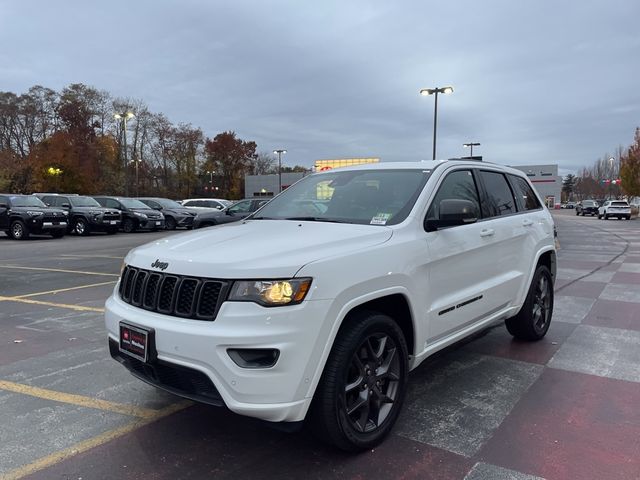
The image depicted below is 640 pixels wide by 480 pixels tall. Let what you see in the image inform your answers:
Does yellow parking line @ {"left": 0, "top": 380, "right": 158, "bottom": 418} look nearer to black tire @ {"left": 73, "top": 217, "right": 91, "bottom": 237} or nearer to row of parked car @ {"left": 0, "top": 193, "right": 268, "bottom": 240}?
row of parked car @ {"left": 0, "top": 193, "right": 268, "bottom": 240}

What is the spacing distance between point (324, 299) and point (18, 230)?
67.6ft

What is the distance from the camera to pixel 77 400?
153 inches

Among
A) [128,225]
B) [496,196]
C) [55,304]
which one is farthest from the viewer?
[128,225]

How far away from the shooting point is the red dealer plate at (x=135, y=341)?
2.89 m

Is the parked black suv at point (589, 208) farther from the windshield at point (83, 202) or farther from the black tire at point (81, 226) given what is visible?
the black tire at point (81, 226)

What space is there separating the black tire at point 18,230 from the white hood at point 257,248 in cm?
1882

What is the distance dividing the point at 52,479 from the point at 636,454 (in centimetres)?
341

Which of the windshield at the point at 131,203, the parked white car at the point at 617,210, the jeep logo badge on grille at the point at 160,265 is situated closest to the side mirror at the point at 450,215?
the jeep logo badge on grille at the point at 160,265

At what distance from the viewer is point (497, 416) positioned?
3582 mm

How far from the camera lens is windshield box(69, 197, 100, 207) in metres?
22.5

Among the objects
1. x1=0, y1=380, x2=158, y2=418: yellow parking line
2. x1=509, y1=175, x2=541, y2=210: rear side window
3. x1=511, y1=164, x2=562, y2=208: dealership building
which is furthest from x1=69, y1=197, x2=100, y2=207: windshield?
x1=511, y1=164, x2=562, y2=208: dealership building

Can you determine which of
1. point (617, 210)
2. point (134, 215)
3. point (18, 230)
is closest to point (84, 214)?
point (134, 215)

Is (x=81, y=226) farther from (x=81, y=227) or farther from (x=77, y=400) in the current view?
(x=77, y=400)

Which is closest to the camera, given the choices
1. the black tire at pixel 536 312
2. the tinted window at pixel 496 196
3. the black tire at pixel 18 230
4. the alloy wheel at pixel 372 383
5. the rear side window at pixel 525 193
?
the alloy wheel at pixel 372 383
